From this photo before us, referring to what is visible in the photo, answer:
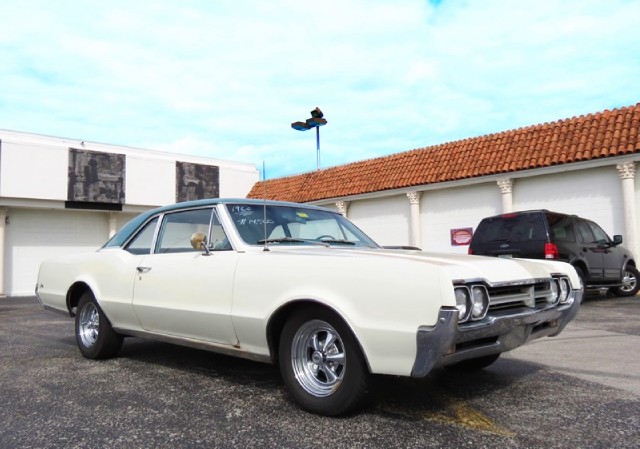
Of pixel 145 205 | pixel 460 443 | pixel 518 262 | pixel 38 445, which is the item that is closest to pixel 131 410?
pixel 38 445

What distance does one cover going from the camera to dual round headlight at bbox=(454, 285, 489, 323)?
116 inches

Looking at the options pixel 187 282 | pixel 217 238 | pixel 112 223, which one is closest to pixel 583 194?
pixel 217 238

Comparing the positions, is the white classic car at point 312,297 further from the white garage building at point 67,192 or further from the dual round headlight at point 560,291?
the white garage building at point 67,192

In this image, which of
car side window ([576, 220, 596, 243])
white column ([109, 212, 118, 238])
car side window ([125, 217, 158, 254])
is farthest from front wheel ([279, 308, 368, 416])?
white column ([109, 212, 118, 238])

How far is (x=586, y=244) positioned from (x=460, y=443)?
27.4ft

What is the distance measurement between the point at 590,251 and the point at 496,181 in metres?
5.05

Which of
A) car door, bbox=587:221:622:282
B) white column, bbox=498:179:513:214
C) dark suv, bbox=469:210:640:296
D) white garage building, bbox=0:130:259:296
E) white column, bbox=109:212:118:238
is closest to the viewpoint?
dark suv, bbox=469:210:640:296

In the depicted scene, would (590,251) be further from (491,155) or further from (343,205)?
(343,205)

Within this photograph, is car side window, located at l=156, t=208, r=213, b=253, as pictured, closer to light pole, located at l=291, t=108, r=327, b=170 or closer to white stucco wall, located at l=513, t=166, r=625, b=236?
white stucco wall, located at l=513, t=166, r=625, b=236

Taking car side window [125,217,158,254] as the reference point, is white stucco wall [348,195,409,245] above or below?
above

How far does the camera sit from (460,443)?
2836 mm

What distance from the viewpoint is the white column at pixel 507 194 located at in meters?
14.3

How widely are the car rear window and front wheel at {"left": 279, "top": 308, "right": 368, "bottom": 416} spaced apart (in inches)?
275

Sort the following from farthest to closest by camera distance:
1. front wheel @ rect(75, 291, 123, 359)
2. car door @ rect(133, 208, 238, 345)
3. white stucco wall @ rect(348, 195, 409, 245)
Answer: white stucco wall @ rect(348, 195, 409, 245)
front wheel @ rect(75, 291, 123, 359)
car door @ rect(133, 208, 238, 345)
